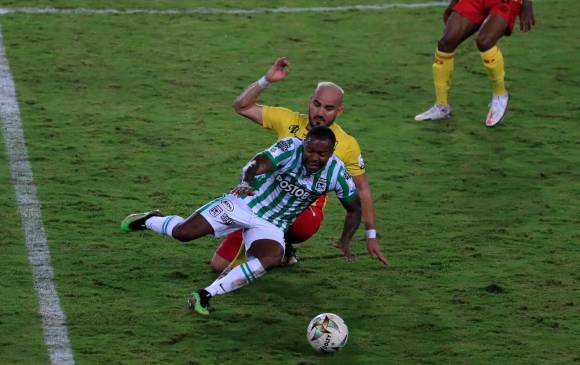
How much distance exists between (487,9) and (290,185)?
4.43m

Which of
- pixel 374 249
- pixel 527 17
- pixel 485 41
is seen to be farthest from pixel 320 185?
pixel 527 17

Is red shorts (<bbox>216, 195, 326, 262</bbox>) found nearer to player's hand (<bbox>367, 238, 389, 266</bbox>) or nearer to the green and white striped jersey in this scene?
the green and white striped jersey

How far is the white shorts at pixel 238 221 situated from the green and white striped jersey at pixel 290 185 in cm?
5

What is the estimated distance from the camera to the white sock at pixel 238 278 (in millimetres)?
8477

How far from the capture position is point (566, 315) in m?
8.74

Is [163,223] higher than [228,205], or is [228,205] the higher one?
[228,205]

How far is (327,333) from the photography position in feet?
26.2

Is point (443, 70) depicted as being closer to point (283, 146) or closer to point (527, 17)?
point (527, 17)

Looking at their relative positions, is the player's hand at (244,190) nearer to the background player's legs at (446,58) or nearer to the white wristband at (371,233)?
the white wristband at (371,233)

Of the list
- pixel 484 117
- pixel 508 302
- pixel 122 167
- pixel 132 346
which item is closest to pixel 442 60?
pixel 484 117

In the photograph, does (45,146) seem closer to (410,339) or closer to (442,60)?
(442,60)

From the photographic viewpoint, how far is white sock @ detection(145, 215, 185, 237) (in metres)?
9.15

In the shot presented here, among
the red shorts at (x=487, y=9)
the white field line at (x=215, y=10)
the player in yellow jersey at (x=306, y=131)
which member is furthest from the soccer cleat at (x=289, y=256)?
the white field line at (x=215, y=10)

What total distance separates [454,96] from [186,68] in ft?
8.92
